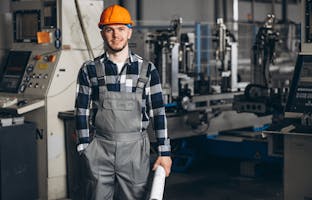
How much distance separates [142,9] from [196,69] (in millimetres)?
2813

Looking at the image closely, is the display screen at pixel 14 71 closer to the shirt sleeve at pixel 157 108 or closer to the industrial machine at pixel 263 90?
the industrial machine at pixel 263 90

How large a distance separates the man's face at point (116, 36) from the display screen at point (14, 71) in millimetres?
2193

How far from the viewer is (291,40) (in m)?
8.30

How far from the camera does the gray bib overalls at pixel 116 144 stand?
2883mm

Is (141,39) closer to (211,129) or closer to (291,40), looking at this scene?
(211,129)

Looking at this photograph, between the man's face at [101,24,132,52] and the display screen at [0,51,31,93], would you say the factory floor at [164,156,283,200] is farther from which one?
the man's face at [101,24,132,52]

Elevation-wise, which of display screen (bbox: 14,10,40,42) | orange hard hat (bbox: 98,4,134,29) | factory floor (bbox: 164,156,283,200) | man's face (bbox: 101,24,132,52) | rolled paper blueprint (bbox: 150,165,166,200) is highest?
display screen (bbox: 14,10,40,42)

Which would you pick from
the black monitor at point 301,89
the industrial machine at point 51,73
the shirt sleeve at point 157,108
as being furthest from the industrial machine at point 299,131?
the industrial machine at point 51,73

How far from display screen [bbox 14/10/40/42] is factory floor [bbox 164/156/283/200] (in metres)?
1.73

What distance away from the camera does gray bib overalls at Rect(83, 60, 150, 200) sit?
2.88 metres

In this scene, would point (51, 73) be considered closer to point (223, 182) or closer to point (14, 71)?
point (14, 71)

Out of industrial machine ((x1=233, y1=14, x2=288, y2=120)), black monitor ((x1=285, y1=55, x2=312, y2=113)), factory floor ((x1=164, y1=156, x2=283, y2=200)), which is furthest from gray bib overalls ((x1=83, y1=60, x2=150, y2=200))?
industrial machine ((x1=233, y1=14, x2=288, y2=120))

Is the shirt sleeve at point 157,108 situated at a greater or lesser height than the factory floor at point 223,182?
greater

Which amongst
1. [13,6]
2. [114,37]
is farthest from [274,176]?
[114,37]
